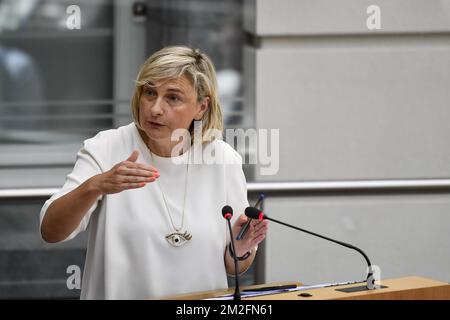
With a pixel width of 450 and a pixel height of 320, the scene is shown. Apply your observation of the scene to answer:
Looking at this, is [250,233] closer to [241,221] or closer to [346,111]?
[241,221]

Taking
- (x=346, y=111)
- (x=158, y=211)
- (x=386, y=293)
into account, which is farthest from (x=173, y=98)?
(x=346, y=111)

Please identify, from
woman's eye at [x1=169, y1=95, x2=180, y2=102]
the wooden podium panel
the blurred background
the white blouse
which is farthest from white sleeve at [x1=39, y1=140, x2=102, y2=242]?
the blurred background

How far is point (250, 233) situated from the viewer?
2.98 meters

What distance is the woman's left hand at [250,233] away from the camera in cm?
297

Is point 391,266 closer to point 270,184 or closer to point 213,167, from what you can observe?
point 270,184

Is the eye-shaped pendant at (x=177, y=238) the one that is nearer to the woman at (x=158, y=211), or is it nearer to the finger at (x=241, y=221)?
the woman at (x=158, y=211)

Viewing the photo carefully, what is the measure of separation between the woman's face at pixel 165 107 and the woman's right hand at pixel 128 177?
13.5 inches

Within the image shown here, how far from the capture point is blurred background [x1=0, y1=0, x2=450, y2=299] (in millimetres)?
5008

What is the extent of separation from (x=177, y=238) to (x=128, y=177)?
1.51 ft

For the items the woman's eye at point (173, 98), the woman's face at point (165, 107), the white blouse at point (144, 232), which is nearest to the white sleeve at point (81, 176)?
the white blouse at point (144, 232)

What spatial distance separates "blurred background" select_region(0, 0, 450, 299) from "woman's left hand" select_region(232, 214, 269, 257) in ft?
6.39

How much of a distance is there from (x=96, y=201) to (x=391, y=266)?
2574mm

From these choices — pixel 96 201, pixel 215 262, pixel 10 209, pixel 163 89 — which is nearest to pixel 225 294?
pixel 215 262

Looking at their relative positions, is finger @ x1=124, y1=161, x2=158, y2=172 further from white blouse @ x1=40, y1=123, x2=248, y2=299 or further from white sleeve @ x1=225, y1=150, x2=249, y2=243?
white sleeve @ x1=225, y1=150, x2=249, y2=243
